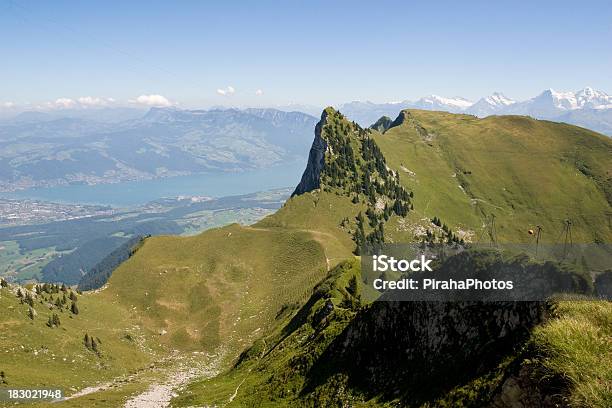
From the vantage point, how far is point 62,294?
107625 millimetres

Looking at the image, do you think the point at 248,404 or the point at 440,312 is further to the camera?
the point at 248,404

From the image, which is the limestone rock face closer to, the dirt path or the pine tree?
the dirt path

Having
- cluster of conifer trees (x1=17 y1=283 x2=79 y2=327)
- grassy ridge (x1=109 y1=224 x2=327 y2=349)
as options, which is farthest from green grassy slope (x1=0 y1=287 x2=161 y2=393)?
grassy ridge (x1=109 y1=224 x2=327 y2=349)

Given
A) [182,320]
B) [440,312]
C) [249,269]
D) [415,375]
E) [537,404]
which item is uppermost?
[537,404]

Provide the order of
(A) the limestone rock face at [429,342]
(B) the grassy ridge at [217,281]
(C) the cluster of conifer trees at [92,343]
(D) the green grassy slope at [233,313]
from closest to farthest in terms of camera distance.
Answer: (A) the limestone rock face at [429,342] < (D) the green grassy slope at [233,313] < (C) the cluster of conifer trees at [92,343] < (B) the grassy ridge at [217,281]

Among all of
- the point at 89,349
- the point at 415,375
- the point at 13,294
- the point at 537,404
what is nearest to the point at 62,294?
the point at 13,294

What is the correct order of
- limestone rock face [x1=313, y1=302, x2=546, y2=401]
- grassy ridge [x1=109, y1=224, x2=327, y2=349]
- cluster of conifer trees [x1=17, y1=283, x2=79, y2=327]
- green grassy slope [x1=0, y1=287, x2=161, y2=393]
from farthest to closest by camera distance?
grassy ridge [x1=109, y1=224, x2=327, y2=349] < cluster of conifer trees [x1=17, y1=283, x2=79, y2=327] < green grassy slope [x1=0, y1=287, x2=161, y2=393] < limestone rock face [x1=313, y1=302, x2=546, y2=401]

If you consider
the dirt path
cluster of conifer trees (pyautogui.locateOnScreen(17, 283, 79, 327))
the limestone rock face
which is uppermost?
the limestone rock face

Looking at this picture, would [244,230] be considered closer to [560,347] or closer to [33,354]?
[33,354]

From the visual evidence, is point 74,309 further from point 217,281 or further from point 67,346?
point 217,281

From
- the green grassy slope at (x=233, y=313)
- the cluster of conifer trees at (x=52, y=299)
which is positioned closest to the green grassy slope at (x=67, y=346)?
the green grassy slope at (x=233, y=313)

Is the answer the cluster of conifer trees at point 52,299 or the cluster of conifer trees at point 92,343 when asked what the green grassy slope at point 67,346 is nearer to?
the cluster of conifer trees at point 92,343

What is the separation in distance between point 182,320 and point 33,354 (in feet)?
121

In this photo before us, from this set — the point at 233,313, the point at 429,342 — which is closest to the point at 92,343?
the point at 233,313
